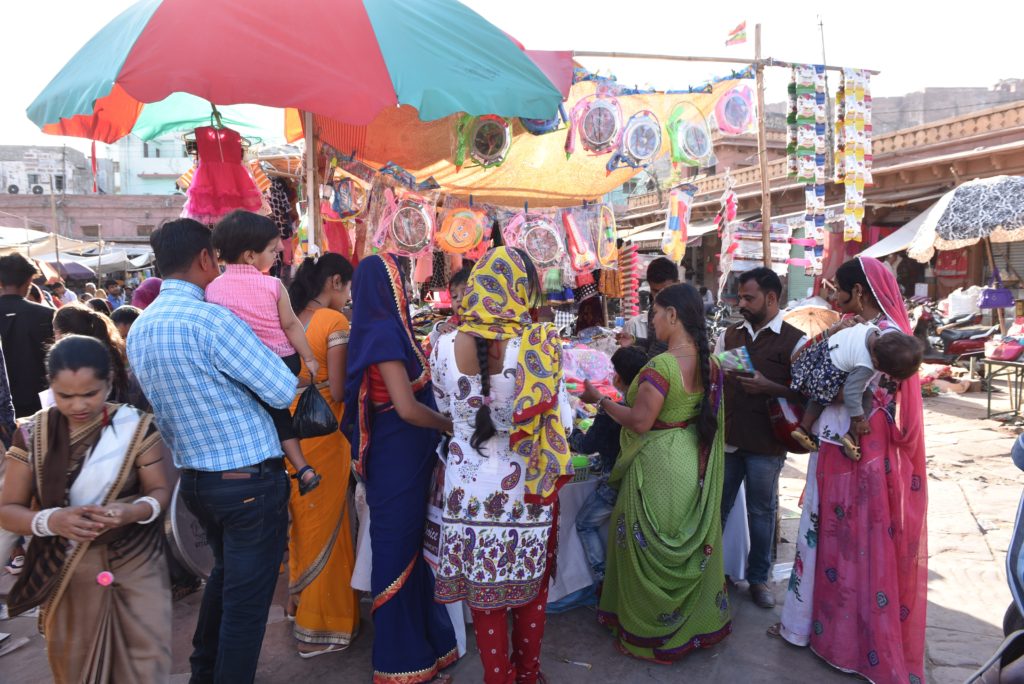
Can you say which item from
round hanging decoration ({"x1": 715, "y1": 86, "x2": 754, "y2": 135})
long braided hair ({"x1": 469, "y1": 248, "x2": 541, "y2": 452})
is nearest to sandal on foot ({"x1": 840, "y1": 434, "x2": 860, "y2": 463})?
long braided hair ({"x1": 469, "y1": 248, "x2": 541, "y2": 452})

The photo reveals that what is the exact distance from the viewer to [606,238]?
548 cm

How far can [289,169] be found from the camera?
20.0 feet

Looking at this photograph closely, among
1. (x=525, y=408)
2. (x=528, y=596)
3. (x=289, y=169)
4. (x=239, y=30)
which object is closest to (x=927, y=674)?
(x=528, y=596)

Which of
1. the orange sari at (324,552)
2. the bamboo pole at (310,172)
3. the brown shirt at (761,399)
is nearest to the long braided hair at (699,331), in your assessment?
the brown shirt at (761,399)

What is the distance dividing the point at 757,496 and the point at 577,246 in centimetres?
266

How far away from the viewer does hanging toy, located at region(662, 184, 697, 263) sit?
5.41 meters

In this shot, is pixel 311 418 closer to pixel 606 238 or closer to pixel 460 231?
pixel 460 231

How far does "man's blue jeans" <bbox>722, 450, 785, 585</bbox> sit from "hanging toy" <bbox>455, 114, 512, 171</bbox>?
9.15ft

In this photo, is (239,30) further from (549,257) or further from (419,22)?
(549,257)

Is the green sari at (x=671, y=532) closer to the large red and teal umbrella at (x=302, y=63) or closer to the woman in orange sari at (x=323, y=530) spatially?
the woman in orange sari at (x=323, y=530)

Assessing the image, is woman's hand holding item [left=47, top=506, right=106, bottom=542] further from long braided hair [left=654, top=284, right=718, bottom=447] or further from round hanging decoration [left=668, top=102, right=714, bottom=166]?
round hanging decoration [left=668, top=102, right=714, bottom=166]

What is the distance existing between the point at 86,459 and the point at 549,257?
377 cm

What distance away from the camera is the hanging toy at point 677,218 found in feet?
17.8

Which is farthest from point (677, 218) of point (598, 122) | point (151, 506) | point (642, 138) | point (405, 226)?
point (151, 506)
